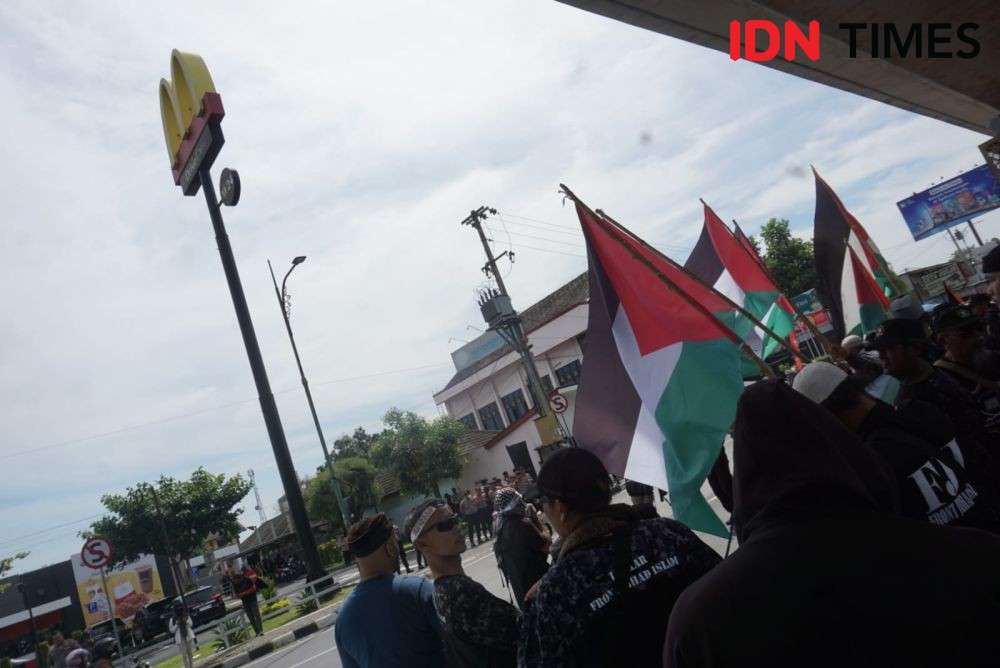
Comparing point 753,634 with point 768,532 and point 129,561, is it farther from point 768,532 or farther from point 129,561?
point 129,561

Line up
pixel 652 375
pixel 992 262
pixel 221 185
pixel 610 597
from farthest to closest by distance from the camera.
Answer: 1. pixel 221 185
2. pixel 992 262
3. pixel 652 375
4. pixel 610 597

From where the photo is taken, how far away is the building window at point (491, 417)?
142ft

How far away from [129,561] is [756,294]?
43.9m

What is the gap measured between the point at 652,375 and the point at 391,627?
87.7 inches

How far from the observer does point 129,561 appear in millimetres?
39438

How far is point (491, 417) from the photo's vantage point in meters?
44.2

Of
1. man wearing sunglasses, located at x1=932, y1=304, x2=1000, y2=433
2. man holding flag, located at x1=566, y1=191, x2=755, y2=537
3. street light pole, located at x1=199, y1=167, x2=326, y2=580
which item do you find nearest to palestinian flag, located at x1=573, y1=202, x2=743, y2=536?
man holding flag, located at x1=566, y1=191, x2=755, y2=537

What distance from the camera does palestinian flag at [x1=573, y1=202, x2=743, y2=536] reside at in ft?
12.6

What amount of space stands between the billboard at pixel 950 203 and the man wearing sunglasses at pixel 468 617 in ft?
126

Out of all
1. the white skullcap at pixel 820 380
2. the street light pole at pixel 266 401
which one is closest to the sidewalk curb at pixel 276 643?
the street light pole at pixel 266 401

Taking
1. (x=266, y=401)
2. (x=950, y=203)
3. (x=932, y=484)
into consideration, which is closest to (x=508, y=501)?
(x=932, y=484)

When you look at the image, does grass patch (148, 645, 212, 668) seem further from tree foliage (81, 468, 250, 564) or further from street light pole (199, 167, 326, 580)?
tree foliage (81, 468, 250, 564)

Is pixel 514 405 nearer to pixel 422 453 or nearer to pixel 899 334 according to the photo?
pixel 422 453

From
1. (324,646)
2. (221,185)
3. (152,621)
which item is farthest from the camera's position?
(152,621)
